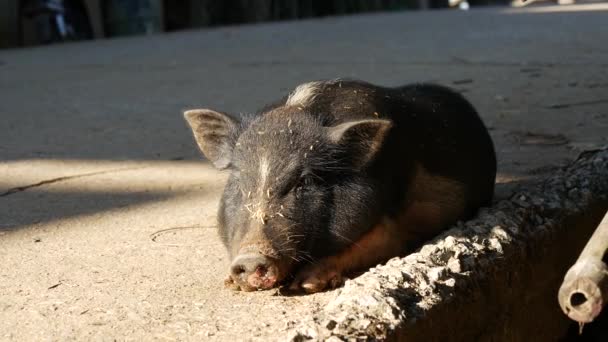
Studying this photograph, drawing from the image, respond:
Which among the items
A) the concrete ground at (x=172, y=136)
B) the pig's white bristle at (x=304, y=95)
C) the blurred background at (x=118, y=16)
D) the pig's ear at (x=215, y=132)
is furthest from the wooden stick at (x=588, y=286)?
the blurred background at (x=118, y=16)

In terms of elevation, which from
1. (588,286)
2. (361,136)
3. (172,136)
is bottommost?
(172,136)

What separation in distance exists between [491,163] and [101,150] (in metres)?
2.10

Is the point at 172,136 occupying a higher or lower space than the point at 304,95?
lower

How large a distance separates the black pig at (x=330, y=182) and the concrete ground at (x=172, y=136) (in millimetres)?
132

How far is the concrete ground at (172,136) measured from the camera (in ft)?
8.54

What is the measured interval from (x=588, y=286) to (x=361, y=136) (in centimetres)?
96

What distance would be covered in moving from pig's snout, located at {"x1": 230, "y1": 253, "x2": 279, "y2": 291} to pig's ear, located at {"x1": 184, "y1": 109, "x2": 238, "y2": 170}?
1.79 feet

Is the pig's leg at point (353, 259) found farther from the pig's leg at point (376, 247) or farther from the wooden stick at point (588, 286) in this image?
the wooden stick at point (588, 286)

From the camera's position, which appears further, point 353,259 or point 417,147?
point 417,147

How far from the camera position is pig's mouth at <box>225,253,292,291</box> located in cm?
261

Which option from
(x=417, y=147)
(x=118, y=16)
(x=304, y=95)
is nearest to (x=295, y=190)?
(x=304, y=95)

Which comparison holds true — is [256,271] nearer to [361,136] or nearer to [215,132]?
[361,136]

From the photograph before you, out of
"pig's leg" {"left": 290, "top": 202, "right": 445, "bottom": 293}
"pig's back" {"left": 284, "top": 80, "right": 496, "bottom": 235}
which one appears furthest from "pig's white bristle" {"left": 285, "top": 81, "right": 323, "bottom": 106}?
"pig's leg" {"left": 290, "top": 202, "right": 445, "bottom": 293}

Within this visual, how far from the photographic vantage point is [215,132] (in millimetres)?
3195
